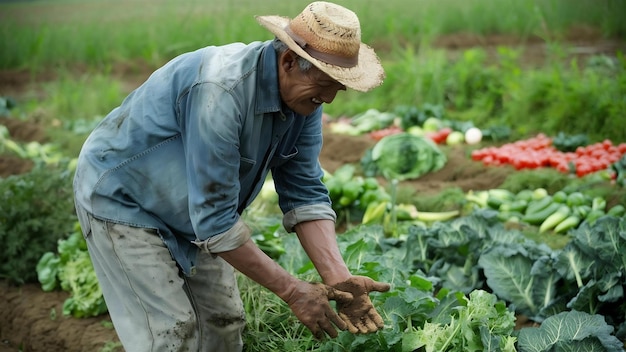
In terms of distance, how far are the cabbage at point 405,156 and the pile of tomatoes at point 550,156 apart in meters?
0.49

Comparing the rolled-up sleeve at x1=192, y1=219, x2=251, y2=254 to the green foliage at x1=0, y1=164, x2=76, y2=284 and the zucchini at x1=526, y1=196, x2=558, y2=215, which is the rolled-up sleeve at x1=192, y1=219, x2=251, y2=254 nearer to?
the green foliage at x1=0, y1=164, x2=76, y2=284

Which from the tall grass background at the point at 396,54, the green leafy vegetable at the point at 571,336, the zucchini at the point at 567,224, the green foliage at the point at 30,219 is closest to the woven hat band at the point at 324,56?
the green leafy vegetable at the point at 571,336

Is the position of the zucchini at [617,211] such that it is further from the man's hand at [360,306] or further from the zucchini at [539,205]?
the man's hand at [360,306]

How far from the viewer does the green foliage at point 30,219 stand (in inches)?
212

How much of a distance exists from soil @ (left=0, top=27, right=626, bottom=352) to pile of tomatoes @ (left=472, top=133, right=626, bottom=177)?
0.17 m

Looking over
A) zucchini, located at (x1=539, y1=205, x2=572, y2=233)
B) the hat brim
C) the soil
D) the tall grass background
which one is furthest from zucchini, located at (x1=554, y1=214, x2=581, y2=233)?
the hat brim

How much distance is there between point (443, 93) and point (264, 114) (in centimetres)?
700

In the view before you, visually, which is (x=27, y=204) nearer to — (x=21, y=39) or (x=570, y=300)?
(x=570, y=300)

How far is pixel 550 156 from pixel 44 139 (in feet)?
18.2

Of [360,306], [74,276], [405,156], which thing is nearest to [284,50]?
[360,306]

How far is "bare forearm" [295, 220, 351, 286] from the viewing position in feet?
10.5

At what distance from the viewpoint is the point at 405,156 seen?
7562mm

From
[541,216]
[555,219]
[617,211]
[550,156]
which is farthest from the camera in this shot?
[550,156]

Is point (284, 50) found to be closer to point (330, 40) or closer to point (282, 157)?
point (330, 40)
